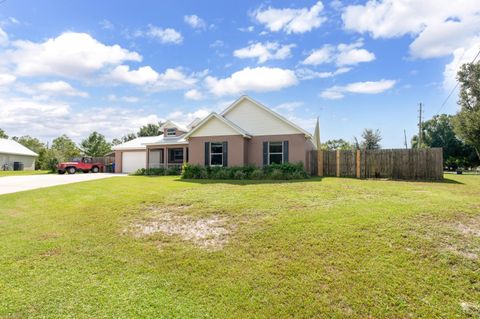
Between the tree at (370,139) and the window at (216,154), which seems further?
the tree at (370,139)

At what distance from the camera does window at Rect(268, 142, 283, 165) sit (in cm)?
1858

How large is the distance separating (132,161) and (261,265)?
26747 mm

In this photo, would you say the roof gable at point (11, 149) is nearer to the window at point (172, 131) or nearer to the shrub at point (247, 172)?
the window at point (172, 131)

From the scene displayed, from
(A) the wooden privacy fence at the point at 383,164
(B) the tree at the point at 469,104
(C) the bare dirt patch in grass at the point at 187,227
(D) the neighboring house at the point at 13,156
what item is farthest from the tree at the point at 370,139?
(D) the neighboring house at the point at 13,156

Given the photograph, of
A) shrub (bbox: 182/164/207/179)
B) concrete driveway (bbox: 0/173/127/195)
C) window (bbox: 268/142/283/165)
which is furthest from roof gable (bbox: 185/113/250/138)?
concrete driveway (bbox: 0/173/127/195)

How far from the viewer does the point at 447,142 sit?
48469 millimetres

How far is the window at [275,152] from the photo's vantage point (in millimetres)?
18578

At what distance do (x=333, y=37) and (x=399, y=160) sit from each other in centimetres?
845

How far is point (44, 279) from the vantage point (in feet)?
14.3

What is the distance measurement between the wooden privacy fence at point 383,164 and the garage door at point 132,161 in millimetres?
18136

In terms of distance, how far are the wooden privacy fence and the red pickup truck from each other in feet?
77.4

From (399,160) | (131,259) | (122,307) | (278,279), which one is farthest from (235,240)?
(399,160)

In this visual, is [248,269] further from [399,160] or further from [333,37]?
[399,160]

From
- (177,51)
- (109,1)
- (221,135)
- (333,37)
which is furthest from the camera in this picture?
(221,135)
